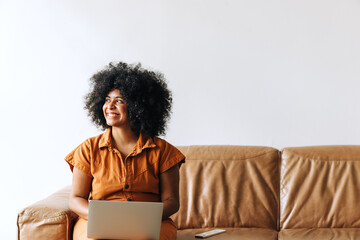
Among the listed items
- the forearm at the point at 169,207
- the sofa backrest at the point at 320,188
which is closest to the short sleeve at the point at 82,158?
the forearm at the point at 169,207

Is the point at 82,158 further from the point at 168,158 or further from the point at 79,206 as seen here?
the point at 168,158

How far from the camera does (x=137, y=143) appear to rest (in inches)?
88.8

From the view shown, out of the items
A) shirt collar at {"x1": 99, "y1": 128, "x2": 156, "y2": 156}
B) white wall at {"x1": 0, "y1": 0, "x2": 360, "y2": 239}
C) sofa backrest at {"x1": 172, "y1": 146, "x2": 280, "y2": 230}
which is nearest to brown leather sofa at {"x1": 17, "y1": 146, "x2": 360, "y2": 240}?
sofa backrest at {"x1": 172, "y1": 146, "x2": 280, "y2": 230}

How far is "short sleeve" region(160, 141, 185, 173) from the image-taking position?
2.27 m

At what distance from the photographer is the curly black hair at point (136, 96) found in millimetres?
2277

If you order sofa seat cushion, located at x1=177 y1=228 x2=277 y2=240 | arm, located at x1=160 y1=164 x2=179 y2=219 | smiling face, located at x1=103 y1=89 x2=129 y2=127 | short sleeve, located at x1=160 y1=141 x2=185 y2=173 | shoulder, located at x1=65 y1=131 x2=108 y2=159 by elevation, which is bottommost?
sofa seat cushion, located at x1=177 y1=228 x2=277 y2=240

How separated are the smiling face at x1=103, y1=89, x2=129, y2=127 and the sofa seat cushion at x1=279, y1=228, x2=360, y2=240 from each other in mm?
997

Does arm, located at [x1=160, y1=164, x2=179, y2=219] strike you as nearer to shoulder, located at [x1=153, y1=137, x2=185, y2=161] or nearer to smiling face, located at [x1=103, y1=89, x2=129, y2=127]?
shoulder, located at [x1=153, y1=137, x2=185, y2=161]

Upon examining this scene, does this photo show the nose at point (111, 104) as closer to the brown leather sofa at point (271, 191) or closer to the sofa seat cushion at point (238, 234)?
the brown leather sofa at point (271, 191)

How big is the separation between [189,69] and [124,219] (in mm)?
1483

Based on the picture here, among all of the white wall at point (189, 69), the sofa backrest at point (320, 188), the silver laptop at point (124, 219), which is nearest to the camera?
the silver laptop at point (124, 219)

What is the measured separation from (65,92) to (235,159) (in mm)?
1214

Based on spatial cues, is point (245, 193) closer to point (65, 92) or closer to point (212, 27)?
point (212, 27)

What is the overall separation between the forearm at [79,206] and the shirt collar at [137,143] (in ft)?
0.84
